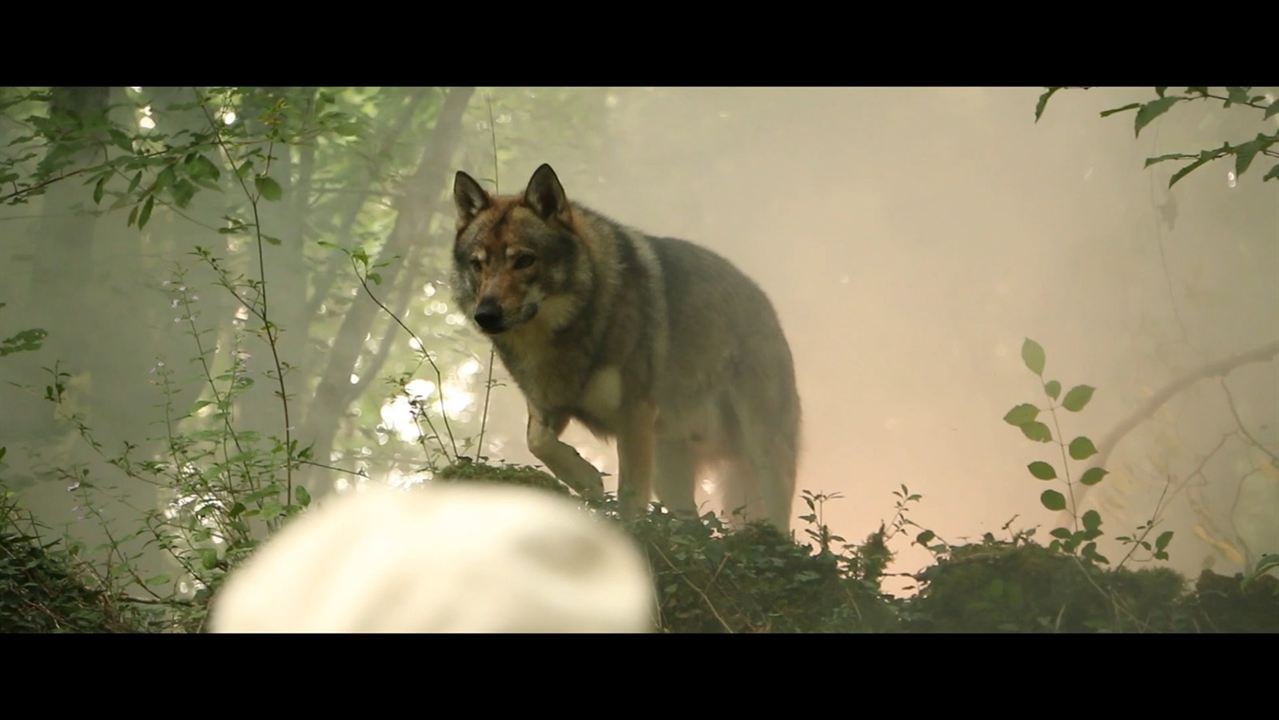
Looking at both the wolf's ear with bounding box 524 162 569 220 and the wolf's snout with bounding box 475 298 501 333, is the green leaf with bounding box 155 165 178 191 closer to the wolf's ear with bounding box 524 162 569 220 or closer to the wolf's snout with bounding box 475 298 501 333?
the wolf's snout with bounding box 475 298 501 333

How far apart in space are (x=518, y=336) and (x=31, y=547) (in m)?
1.58

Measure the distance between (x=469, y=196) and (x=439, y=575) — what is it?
7.41 feet

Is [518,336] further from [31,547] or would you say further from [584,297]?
[31,547]

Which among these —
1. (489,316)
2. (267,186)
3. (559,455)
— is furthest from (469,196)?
(559,455)

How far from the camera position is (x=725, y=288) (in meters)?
4.44

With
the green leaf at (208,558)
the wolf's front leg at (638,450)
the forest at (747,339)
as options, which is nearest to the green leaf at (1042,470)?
the forest at (747,339)

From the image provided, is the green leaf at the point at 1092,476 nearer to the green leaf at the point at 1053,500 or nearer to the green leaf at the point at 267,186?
the green leaf at the point at 1053,500

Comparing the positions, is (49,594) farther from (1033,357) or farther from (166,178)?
(1033,357)

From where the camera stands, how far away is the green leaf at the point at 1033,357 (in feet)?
9.54

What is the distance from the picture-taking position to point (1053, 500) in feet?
9.52
